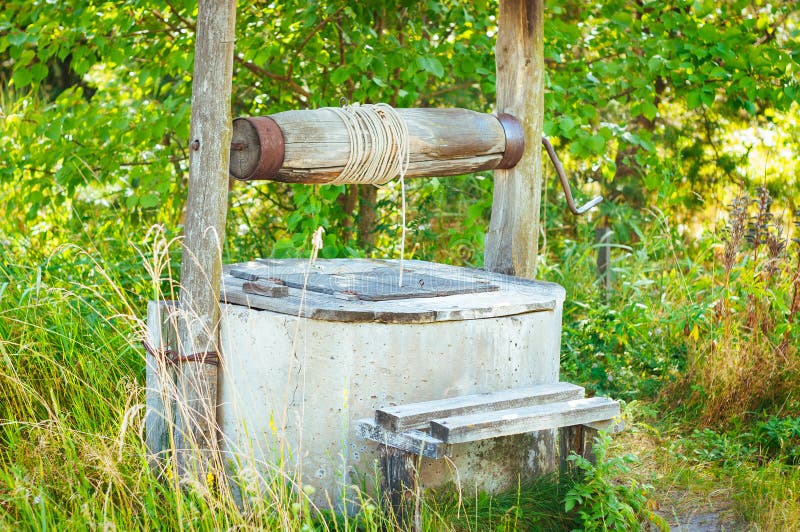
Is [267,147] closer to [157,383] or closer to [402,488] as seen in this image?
[157,383]

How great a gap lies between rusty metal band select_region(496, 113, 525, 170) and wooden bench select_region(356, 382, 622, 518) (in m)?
1.21

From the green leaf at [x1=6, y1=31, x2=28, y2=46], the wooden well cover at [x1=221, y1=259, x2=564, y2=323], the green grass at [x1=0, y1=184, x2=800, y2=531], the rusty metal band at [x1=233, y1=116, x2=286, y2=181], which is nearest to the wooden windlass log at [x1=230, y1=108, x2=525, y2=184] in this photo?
the rusty metal band at [x1=233, y1=116, x2=286, y2=181]

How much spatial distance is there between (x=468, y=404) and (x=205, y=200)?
114cm

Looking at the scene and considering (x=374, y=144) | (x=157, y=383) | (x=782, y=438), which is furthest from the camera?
(x=782, y=438)

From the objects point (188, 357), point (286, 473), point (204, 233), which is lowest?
point (286, 473)

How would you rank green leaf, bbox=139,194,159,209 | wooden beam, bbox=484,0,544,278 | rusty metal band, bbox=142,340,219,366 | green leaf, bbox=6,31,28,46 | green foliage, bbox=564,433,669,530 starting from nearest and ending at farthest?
green foliage, bbox=564,433,669,530 < rusty metal band, bbox=142,340,219,366 < wooden beam, bbox=484,0,544,278 < green leaf, bbox=139,194,159,209 < green leaf, bbox=6,31,28,46

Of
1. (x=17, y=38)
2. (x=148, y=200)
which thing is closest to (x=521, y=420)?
(x=148, y=200)

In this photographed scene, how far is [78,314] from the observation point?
425cm

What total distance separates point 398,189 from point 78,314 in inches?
104

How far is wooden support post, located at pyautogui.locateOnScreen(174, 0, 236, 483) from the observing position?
3068 mm

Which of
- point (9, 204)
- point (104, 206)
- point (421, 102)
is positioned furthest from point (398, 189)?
point (9, 204)

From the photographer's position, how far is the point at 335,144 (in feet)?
11.1

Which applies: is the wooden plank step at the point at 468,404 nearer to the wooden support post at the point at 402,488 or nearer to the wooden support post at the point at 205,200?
the wooden support post at the point at 402,488

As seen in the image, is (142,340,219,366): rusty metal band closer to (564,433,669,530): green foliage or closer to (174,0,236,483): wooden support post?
(174,0,236,483): wooden support post
